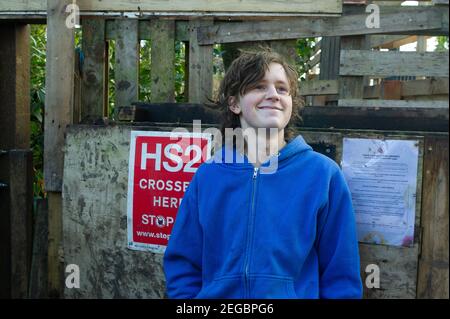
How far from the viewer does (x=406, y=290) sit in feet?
9.14

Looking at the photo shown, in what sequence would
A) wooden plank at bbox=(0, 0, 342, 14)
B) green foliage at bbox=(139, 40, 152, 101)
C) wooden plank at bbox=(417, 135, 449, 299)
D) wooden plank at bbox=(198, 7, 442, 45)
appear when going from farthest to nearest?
green foliage at bbox=(139, 40, 152, 101) < wooden plank at bbox=(0, 0, 342, 14) < wooden plank at bbox=(198, 7, 442, 45) < wooden plank at bbox=(417, 135, 449, 299)

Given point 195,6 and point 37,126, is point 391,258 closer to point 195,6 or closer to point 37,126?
point 195,6

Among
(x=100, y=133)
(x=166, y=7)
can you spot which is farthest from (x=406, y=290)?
(x=166, y=7)

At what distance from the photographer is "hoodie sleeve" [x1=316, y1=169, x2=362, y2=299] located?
7.25 feet

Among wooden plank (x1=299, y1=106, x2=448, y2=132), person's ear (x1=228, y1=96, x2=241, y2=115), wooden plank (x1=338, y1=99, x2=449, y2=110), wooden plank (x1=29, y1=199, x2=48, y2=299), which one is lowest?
wooden plank (x1=29, y1=199, x2=48, y2=299)

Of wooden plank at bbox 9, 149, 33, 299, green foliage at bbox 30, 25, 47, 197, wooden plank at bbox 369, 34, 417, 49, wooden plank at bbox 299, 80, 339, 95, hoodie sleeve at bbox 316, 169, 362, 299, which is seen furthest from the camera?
wooden plank at bbox 369, 34, 417, 49

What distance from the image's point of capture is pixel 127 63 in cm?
379

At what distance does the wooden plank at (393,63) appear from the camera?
117 inches

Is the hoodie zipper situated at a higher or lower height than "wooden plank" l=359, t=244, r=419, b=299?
higher

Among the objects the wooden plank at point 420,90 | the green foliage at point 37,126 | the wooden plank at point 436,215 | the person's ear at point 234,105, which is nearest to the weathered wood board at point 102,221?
the person's ear at point 234,105

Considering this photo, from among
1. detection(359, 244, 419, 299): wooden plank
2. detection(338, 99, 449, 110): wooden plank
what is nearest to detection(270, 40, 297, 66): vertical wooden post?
detection(338, 99, 449, 110): wooden plank

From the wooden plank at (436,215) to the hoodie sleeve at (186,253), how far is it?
1.13m

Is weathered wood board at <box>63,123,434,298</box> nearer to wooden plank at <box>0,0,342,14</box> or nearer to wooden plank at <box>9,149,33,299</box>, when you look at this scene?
wooden plank at <box>9,149,33,299</box>

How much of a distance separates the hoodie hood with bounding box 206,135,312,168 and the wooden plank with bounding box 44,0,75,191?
1475mm
